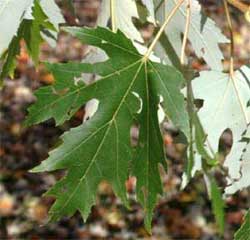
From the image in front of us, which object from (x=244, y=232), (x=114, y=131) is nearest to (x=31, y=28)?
(x=114, y=131)

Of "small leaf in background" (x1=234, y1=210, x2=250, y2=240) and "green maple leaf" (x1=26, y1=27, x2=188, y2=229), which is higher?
"green maple leaf" (x1=26, y1=27, x2=188, y2=229)

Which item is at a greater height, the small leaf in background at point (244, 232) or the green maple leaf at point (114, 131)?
the green maple leaf at point (114, 131)

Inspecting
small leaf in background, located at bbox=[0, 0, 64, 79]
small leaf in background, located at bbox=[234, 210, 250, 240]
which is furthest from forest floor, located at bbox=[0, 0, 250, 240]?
small leaf in background, located at bbox=[234, 210, 250, 240]

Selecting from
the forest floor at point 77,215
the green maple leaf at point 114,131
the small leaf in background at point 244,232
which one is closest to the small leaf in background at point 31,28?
the green maple leaf at point 114,131

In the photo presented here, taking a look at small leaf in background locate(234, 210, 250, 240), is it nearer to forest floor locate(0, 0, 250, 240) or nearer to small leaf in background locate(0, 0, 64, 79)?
small leaf in background locate(0, 0, 64, 79)

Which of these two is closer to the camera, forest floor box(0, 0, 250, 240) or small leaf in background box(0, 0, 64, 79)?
small leaf in background box(0, 0, 64, 79)

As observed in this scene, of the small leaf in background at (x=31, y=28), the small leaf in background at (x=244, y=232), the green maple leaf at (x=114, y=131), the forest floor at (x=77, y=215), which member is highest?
the small leaf in background at (x=31, y=28)

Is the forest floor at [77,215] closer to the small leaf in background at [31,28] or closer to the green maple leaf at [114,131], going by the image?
the small leaf in background at [31,28]

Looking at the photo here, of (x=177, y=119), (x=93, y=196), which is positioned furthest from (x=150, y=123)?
(x=93, y=196)

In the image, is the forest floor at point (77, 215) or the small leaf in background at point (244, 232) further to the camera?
the forest floor at point (77, 215)
